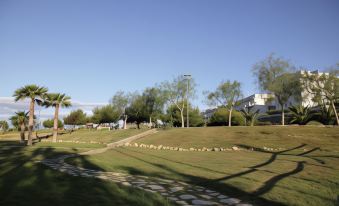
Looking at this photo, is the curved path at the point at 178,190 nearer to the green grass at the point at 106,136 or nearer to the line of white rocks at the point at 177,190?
the line of white rocks at the point at 177,190

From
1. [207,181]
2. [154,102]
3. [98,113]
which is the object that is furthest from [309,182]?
[98,113]

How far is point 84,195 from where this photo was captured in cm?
683

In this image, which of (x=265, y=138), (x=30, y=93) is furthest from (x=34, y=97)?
(x=265, y=138)

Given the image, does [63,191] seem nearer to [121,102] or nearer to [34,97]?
[34,97]

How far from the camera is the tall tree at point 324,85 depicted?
4062cm

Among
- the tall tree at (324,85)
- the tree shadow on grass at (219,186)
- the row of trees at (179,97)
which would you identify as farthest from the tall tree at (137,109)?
the tree shadow on grass at (219,186)

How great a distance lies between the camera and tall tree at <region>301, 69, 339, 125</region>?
133 ft

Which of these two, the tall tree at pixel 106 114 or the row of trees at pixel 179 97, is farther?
the tall tree at pixel 106 114

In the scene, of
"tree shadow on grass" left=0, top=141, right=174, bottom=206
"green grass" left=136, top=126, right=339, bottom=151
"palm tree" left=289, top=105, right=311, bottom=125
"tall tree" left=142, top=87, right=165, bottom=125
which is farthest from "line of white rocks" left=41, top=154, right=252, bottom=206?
"tall tree" left=142, top=87, right=165, bottom=125

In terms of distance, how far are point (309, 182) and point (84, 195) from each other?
22.7 feet

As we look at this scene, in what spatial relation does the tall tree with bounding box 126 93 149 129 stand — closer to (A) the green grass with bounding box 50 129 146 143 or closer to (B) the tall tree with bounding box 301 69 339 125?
(A) the green grass with bounding box 50 129 146 143

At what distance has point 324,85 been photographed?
41.5 meters

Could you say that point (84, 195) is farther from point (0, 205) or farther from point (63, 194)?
point (0, 205)

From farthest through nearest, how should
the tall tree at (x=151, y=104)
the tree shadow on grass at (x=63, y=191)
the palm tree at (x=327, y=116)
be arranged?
the tall tree at (x=151, y=104) → the palm tree at (x=327, y=116) → the tree shadow on grass at (x=63, y=191)
